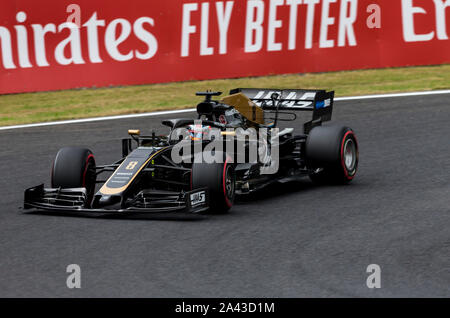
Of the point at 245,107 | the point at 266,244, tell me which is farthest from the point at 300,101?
the point at 266,244

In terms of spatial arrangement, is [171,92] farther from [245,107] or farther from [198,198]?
[198,198]

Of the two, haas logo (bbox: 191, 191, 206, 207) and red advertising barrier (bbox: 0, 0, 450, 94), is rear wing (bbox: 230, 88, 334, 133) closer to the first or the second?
haas logo (bbox: 191, 191, 206, 207)

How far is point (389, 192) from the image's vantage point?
30.4 ft

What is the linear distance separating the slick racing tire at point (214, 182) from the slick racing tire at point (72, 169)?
1230 mm

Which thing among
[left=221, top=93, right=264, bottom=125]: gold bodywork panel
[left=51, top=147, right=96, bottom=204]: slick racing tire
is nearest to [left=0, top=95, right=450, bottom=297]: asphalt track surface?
[left=51, top=147, right=96, bottom=204]: slick racing tire

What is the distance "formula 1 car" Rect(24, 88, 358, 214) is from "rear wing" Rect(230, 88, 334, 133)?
1cm

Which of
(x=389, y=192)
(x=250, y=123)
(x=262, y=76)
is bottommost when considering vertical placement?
(x=389, y=192)

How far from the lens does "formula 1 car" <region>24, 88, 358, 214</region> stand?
823 cm

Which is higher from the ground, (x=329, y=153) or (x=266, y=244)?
(x=329, y=153)

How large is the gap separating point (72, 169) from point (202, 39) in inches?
336

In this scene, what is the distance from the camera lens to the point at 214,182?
26.8 ft

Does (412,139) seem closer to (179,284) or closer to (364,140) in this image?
(364,140)

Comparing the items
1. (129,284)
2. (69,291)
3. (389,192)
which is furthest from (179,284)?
(389,192)
